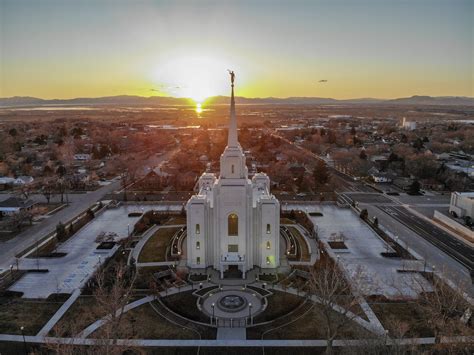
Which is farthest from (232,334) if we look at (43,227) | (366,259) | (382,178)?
A: (382,178)

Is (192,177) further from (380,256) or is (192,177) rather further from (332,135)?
(332,135)

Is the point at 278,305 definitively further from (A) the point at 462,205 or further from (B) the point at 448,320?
(A) the point at 462,205

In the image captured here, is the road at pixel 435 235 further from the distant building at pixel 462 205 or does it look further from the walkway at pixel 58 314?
the walkway at pixel 58 314

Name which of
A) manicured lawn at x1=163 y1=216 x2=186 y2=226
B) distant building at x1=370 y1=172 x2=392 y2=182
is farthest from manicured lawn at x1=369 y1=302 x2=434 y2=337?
distant building at x1=370 y1=172 x2=392 y2=182

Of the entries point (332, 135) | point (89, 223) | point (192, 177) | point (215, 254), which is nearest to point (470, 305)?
point (215, 254)

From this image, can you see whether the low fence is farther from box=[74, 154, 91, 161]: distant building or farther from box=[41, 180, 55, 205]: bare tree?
box=[74, 154, 91, 161]: distant building

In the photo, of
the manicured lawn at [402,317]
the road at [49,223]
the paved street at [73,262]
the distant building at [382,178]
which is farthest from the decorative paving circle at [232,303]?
the distant building at [382,178]
